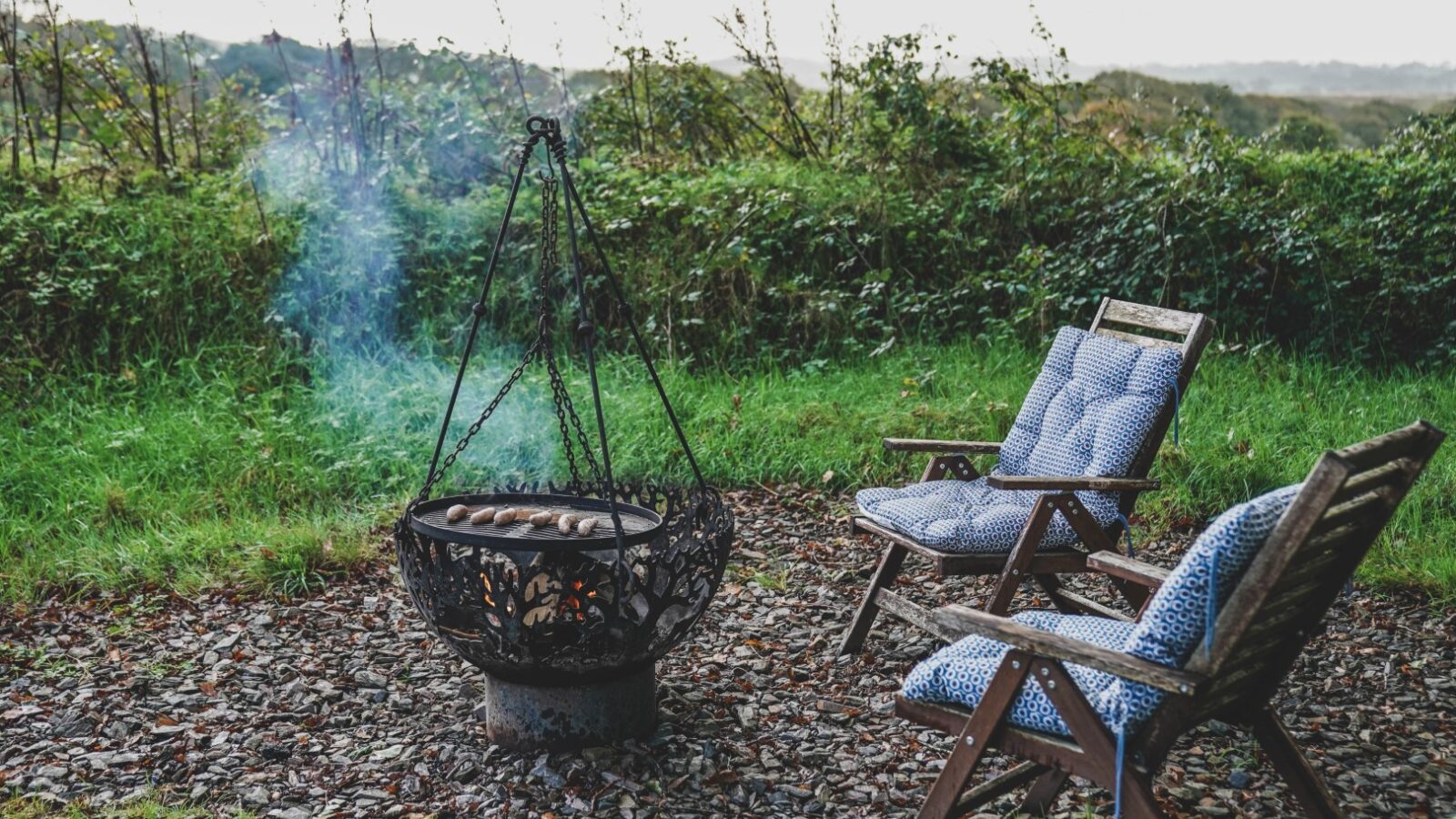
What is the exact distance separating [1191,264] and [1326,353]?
3.24 feet

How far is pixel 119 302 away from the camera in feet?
24.3

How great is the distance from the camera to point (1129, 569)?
9.67ft

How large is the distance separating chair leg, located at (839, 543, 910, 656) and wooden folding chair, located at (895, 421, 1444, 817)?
133cm

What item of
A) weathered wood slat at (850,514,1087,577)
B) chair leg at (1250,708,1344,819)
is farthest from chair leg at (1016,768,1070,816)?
weathered wood slat at (850,514,1087,577)

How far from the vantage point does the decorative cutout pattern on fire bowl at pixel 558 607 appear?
3.08 meters

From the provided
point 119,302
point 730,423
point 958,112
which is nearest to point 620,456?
point 730,423

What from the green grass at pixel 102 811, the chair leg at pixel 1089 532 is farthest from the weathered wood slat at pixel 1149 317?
the green grass at pixel 102 811

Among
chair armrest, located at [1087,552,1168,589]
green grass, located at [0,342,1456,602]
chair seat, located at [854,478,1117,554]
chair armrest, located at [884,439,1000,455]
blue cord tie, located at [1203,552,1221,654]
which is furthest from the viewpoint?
green grass, located at [0,342,1456,602]

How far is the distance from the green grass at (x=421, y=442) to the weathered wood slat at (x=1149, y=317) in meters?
1.29

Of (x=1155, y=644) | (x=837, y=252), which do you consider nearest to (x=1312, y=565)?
(x=1155, y=644)

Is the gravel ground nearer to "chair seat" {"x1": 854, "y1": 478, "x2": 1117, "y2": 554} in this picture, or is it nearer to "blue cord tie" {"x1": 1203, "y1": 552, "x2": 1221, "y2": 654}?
"chair seat" {"x1": 854, "y1": 478, "x2": 1117, "y2": 554}

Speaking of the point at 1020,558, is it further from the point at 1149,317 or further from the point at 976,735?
the point at 1149,317

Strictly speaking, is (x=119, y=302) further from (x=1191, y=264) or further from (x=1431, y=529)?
(x=1431, y=529)

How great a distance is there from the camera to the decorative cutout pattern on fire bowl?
121 inches
